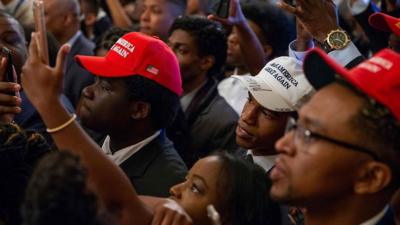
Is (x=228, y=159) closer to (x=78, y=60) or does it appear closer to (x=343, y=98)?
(x=343, y=98)

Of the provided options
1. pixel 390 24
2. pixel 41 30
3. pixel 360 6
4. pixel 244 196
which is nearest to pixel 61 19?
pixel 360 6

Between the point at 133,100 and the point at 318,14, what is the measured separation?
2.74ft

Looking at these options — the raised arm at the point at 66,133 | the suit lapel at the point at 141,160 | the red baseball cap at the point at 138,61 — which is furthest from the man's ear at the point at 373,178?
the red baseball cap at the point at 138,61

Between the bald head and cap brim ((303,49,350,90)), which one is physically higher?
cap brim ((303,49,350,90))

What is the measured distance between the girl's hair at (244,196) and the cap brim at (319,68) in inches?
15.2

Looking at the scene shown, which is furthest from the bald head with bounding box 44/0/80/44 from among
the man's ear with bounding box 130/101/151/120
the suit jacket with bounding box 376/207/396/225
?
the suit jacket with bounding box 376/207/396/225

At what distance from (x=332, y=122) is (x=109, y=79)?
4.35 feet

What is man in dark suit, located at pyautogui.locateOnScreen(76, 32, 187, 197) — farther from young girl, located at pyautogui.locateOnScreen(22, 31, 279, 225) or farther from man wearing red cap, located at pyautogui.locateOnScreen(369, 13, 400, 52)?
man wearing red cap, located at pyautogui.locateOnScreen(369, 13, 400, 52)

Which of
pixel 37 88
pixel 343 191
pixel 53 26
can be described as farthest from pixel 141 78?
pixel 53 26

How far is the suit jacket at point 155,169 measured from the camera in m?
3.23

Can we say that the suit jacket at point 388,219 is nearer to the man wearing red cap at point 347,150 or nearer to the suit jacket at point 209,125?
the man wearing red cap at point 347,150

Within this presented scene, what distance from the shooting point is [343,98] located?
233 centimetres

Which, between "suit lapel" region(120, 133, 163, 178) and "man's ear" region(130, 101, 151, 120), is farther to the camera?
"man's ear" region(130, 101, 151, 120)

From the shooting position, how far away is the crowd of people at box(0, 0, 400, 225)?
7.47ft
